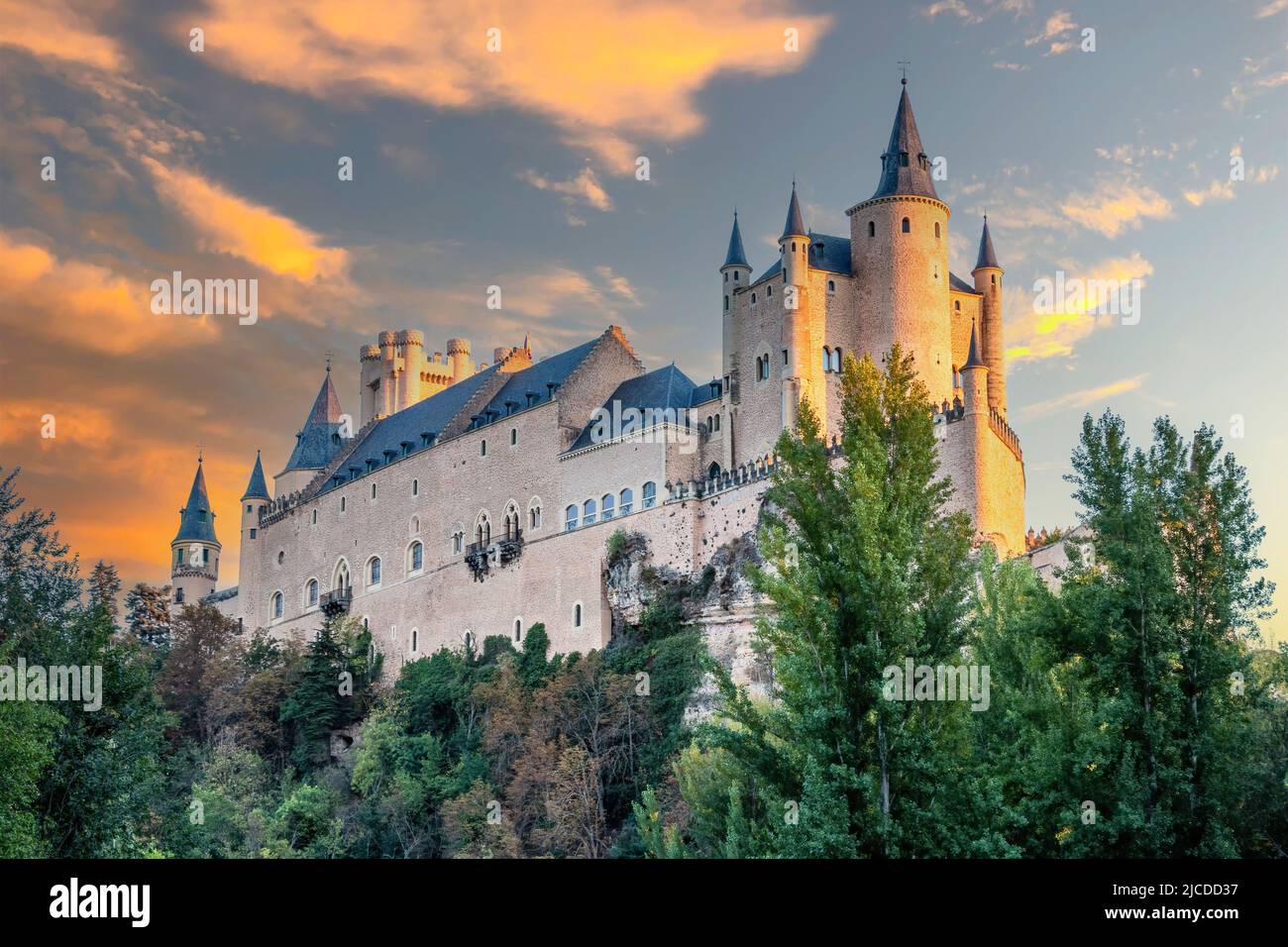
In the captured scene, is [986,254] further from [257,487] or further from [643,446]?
[257,487]

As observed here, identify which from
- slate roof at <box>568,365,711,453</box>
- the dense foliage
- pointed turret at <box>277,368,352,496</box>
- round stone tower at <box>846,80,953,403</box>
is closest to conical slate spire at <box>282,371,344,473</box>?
pointed turret at <box>277,368,352,496</box>

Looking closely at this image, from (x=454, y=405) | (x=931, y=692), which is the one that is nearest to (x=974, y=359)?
(x=931, y=692)

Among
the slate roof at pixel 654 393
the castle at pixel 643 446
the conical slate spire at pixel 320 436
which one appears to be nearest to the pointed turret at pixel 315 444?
the conical slate spire at pixel 320 436

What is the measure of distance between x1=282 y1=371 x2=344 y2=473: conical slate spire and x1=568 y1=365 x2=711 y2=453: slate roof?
93.8 feet

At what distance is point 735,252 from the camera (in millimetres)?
64188

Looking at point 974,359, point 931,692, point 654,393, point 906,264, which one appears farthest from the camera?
point 654,393

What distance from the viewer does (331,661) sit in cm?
7231

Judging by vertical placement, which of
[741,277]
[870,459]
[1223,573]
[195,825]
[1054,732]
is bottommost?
[195,825]

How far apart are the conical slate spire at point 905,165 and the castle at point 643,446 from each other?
3.3 inches

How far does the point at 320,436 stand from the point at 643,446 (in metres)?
37.1

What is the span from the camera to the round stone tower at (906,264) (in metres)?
59.4
